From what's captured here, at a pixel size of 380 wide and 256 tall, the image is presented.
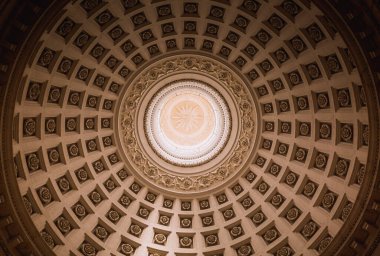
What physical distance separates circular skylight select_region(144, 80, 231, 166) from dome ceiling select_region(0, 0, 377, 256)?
0.17 metres

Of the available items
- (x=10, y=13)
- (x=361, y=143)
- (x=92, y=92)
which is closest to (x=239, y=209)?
(x=361, y=143)

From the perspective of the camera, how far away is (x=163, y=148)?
3047 centimetres

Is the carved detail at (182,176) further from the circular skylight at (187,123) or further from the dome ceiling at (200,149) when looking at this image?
the circular skylight at (187,123)

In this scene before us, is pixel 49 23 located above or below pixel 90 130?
above

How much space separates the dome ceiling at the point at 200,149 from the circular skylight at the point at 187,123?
17 cm

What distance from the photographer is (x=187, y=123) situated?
3444 cm

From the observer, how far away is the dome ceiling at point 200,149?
22438 mm

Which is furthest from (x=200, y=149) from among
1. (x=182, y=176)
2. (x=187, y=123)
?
(x=187, y=123)

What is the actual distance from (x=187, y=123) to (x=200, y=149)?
142 inches

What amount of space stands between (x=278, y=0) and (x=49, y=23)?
10.6 m

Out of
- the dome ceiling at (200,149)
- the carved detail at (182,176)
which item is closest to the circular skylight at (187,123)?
the dome ceiling at (200,149)

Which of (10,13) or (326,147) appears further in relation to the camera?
(326,147)

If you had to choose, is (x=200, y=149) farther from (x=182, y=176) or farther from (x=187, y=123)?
(x=187, y=123)

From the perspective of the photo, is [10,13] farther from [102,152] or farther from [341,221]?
[341,221]
